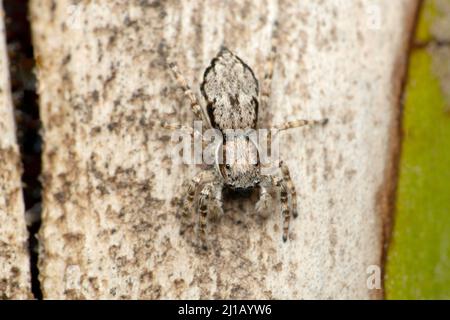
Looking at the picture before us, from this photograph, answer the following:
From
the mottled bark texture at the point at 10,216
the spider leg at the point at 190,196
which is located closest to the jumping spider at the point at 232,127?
the spider leg at the point at 190,196

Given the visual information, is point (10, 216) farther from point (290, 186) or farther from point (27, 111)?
point (290, 186)

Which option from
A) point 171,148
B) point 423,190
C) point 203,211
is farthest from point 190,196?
point 423,190

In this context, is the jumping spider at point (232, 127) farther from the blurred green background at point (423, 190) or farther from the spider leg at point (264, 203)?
the blurred green background at point (423, 190)

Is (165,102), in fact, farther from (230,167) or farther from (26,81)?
(26,81)

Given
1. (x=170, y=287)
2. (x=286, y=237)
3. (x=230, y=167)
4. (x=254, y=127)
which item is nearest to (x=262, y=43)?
(x=254, y=127)
